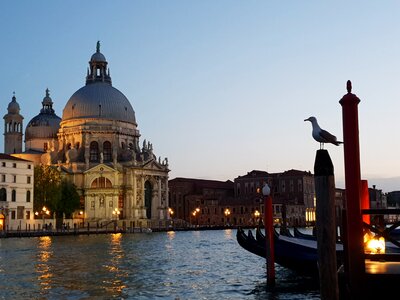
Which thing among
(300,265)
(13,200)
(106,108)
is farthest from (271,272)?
(106,108)

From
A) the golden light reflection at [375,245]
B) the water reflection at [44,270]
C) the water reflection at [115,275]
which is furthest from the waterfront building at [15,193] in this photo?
the golden light reflection at [375,245]

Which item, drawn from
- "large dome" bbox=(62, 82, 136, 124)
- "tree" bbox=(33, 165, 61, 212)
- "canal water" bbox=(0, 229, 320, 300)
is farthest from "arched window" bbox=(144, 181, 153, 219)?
"canal water" bbox=(0, 229, 320, 300)

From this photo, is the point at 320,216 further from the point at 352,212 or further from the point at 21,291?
the point at 21,291

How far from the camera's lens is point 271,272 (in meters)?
16.5

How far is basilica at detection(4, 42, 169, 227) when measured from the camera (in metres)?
72.4

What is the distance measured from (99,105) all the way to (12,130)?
14718mm

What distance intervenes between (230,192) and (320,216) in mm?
96198

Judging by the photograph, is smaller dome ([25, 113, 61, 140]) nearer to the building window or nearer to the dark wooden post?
the building window

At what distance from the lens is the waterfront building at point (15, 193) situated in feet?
179

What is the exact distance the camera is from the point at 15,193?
5594 centimetres

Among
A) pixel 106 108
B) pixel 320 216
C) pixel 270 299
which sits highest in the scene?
pixel 106 108

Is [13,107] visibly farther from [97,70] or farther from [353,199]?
[353,199]

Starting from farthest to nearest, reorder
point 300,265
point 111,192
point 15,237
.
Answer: point 111,192
point 15,237
point 300,265

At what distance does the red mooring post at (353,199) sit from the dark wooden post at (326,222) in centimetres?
24
